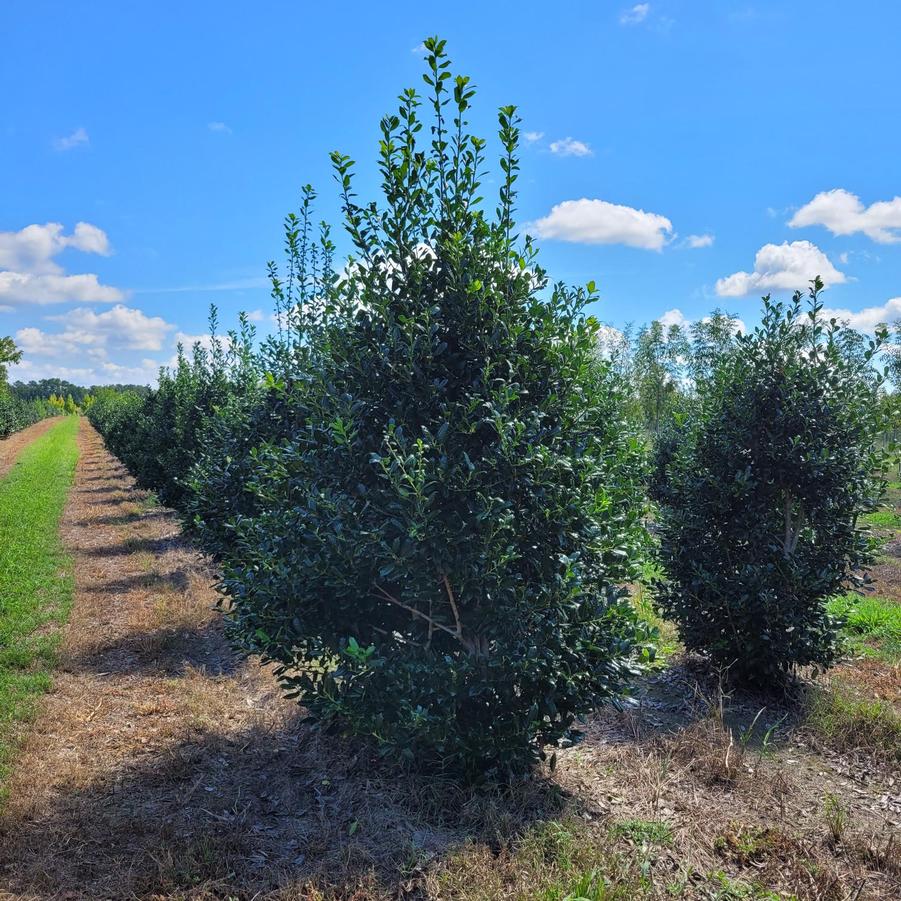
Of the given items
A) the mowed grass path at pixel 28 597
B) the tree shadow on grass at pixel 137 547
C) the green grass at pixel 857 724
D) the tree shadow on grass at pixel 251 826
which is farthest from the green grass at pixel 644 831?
the tree shadow on grass at pixel 137 547

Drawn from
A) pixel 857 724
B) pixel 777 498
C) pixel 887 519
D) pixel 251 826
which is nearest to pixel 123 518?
pixel 251 826

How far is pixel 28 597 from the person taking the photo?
375 inches

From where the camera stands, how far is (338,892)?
135 inches

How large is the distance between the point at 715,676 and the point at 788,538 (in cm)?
155

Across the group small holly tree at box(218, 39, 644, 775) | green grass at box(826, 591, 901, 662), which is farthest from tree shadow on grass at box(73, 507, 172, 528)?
green grass at box(826, 591, 901, 662)

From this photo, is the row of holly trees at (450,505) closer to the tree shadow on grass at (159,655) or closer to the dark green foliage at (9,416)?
the tree shadow on grass at (159,655)

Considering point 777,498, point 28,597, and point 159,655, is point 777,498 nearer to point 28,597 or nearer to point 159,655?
point 159,655

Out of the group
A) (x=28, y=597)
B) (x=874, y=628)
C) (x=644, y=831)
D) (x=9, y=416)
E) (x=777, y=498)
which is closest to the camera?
(x=644, y=831)

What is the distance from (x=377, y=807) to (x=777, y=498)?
467 cm

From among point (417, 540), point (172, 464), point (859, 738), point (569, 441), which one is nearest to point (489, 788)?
point (417, 540)

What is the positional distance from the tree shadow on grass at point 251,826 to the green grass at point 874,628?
537 centimetres

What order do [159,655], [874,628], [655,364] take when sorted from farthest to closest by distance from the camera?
[655,364]
[874,628]
[159,655]

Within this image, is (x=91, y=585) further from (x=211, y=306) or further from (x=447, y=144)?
(x=447, y=144)

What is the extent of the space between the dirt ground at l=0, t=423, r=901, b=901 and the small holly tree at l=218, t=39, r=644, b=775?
49cm
